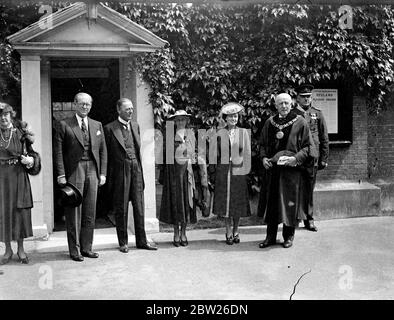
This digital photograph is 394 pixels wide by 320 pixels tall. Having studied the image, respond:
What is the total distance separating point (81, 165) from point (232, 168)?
2.05 meters

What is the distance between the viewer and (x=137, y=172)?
7328 millimetres

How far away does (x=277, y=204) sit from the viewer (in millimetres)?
7395

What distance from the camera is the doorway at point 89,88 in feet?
30.6

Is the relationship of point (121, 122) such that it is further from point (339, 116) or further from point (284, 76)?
point (339, 116)

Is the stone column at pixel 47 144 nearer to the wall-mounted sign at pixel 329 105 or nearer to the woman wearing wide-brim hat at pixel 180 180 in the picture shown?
the woman wearing wide-brim hat at pixel 180 180

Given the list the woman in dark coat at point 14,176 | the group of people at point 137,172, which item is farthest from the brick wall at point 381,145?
the woman in dark coat at point 14,176

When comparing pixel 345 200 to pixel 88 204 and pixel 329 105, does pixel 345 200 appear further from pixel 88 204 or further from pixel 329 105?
pixel 88 204

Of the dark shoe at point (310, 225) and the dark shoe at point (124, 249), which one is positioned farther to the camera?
the dark shoe at point (310, 225)

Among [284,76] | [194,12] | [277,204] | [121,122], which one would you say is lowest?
[277,204]

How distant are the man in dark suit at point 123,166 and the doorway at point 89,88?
69.9 inches

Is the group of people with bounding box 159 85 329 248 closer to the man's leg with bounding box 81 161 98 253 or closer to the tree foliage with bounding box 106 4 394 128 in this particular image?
the man's leg with bounding box 81 161 98 253

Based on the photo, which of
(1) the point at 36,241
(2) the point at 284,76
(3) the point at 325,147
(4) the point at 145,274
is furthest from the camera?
(2) the point at 284,76

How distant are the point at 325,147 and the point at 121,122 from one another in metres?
3.29

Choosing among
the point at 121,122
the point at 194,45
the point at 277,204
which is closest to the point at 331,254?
the point at 277,204
